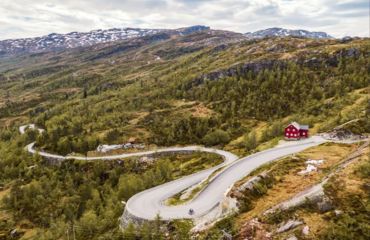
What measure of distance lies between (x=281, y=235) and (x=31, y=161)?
5123 inches

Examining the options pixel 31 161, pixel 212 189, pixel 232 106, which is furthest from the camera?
pixel 232 106

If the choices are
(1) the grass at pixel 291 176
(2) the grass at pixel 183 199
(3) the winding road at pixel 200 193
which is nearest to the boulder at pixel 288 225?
(1) the grass at pixel 291 176

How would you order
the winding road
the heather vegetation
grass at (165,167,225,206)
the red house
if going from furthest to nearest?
the red house
the heather vegetation
grass at (165,167,225,206)
the winding road

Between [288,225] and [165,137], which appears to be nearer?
[288,225]

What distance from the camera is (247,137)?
12619cm

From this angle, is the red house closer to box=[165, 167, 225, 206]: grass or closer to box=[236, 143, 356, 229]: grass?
box=[236, 143, 356, 229]: grass

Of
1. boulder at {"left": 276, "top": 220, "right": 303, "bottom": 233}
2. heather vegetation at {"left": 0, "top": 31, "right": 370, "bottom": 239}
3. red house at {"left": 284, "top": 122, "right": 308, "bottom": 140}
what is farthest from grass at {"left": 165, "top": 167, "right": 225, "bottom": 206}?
red house at {"left": 284, "top": 122, "right": 308, "bottom": 140}

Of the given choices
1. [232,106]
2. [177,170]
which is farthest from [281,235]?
[232,106]

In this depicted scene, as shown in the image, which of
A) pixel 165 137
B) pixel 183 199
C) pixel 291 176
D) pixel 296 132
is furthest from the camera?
pixel 165 137

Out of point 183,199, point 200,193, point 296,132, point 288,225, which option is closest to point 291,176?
point 200,193

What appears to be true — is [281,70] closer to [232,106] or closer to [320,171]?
[232,106]

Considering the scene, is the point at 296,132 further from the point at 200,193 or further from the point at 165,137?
the point at 200,193

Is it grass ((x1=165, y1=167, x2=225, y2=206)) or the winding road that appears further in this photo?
grass ((x1=165, y1=167, x2=225, y2=206))

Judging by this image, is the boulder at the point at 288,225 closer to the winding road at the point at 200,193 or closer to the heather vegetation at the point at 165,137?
the heather vegetation at the point at 165,137
